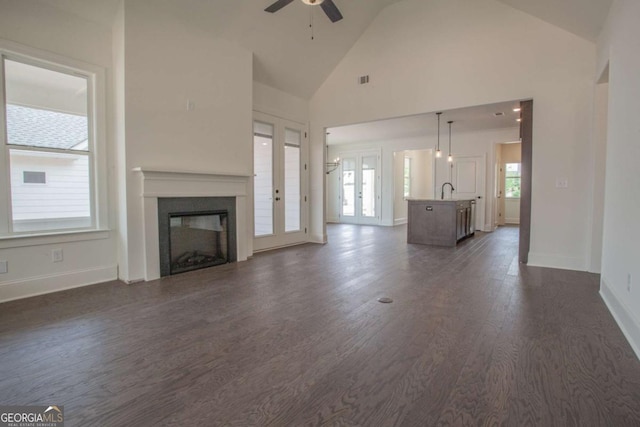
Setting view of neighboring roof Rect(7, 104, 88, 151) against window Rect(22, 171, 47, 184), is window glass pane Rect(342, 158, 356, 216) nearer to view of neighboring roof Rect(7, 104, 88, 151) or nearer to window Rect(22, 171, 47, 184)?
view of neighboring roof Rect(7, 104, 88, 151)

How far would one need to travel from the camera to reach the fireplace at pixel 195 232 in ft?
13.7

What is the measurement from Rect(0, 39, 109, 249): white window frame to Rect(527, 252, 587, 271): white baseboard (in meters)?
5.71

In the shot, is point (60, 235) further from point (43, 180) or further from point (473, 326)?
point (473, 326)

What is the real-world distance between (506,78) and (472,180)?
489 centimetres

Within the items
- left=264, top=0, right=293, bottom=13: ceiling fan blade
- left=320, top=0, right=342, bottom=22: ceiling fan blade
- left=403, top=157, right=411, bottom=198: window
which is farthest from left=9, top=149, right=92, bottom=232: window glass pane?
left=403, top=157, right=411, bottom=198: window

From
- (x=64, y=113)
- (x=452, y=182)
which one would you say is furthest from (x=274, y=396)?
(x=452, y=182)

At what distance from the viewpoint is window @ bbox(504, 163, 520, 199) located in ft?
36.2

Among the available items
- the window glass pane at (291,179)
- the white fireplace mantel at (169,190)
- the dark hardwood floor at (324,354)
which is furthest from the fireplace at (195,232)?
the window glass pane at (291,179)

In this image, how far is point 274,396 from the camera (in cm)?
171

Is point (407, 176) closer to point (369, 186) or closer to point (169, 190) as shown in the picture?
point (369, 186)

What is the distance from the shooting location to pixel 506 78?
4.73m

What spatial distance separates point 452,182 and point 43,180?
9.19m

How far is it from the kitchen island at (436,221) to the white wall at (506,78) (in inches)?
72.4

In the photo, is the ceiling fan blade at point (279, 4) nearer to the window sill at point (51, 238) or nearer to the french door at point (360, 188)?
the window sill at point (51, 238)
